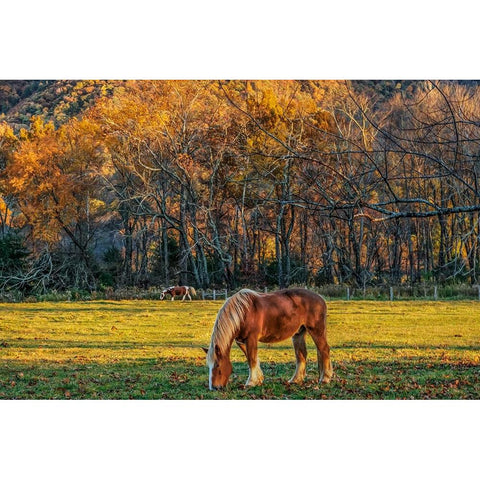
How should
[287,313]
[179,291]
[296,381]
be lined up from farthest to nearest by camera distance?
1. [179,291]
2. [296,381]
3. [287,313]

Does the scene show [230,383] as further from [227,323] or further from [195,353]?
[195,353]

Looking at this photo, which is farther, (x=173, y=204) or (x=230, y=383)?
(x=173, y=204)

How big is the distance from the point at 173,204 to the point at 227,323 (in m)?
2.68

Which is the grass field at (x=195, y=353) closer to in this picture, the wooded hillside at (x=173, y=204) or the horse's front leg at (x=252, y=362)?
the horse's front leg at (x=252, y=362)

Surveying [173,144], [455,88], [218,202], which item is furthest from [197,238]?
[455,88]

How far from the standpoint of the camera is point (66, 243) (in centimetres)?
925

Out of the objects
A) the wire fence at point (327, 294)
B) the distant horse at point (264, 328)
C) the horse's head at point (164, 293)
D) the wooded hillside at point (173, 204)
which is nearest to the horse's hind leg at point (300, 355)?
the distant horse at point (264, 328)

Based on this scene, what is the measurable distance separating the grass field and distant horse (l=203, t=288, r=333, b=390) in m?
0.21

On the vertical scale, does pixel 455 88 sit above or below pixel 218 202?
above

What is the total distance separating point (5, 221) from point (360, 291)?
4.95 meters

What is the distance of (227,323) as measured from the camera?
A: 286 inches

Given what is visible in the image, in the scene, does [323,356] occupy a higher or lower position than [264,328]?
lower

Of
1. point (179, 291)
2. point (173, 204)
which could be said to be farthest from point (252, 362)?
point (173, 204)

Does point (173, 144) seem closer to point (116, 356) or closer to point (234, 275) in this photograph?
point (234, 275)
